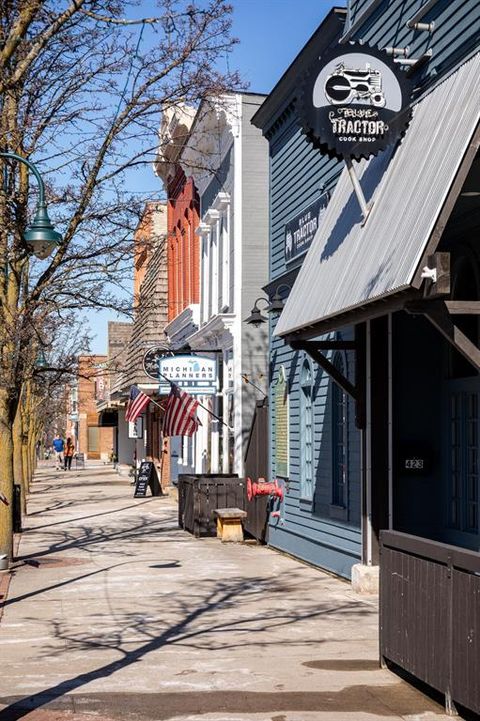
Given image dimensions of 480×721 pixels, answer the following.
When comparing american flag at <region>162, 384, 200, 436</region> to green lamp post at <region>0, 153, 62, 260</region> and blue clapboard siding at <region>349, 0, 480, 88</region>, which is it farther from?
green lamp post at <region>0, 153, 62, 260</region>

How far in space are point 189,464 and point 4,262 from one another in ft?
48.9

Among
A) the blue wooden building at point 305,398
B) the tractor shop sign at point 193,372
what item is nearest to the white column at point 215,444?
the tractor shop sign at point 193,372

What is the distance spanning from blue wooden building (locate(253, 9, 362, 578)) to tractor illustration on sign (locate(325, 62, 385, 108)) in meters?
2.78

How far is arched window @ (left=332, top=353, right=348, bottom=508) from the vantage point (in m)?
15.4

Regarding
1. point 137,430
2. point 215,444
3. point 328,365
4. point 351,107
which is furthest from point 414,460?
point 137,430

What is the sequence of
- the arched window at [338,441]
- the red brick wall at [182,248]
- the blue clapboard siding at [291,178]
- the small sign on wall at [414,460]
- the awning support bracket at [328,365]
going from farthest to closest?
the red brick wall at [182,248]
the blue clapboard siding at [291,178]
the arched window at [338,441]
the awning support bracket at [328,365]
the small sign on wall at [414,460]

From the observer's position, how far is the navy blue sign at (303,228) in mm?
16422

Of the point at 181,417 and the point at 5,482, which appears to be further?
the point at 181,417

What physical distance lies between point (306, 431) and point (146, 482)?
54.3 ft

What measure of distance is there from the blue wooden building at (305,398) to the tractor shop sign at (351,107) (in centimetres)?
278

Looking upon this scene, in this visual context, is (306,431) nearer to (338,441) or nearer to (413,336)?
(338,441)

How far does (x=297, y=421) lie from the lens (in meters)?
18.0

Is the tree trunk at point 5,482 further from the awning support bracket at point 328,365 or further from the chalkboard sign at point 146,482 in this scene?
the chalkboard sign at point 146,482

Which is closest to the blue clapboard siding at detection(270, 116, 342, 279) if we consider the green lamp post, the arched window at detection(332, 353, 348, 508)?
the arched window at detection(332, 353, 348, 508)
